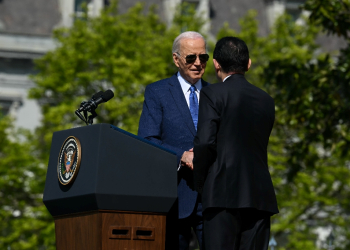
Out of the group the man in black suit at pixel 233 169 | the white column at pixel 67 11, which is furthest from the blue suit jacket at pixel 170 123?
the white column at pixel 67 11

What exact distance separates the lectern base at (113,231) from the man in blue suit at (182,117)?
1.44 feet

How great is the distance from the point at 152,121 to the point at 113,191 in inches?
39.0

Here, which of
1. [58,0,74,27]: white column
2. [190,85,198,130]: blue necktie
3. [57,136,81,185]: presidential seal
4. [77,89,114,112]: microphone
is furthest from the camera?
[58,0,74,27]: white column

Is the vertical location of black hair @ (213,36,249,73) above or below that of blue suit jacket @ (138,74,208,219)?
above

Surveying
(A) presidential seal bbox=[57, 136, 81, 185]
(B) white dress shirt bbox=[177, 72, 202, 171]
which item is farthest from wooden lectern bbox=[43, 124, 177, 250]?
(B) white dress shirt bbox=[177, 72, 202, 171]

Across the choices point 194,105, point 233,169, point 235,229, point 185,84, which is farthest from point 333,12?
point 235,229

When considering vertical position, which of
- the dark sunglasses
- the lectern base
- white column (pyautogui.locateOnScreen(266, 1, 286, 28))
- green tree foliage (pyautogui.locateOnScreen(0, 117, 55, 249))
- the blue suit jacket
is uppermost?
white column (pyautogui.locateOnScreen(266, 1, 286, 28))

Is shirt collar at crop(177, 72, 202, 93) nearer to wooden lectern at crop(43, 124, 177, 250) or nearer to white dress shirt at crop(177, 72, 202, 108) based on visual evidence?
white dress shirt at crop(177, 72, 202, 108)

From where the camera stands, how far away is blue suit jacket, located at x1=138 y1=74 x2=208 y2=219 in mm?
5527

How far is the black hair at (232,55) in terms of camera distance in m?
5.02

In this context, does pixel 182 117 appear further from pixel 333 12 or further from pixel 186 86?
pixel 333 12

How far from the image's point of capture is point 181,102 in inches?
224

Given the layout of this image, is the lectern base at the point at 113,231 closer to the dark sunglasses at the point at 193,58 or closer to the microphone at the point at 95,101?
the microphone at the point at 95,101

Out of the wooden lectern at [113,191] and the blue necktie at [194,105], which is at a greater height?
the blue necktie at [194,105]
